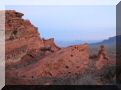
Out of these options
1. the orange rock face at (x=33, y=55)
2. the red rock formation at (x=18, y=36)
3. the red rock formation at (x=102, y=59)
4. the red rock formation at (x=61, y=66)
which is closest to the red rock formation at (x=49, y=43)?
the orange rock face at (x=33, y=55)

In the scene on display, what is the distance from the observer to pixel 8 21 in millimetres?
10617

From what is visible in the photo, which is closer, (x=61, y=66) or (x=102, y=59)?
(x=61, y=66)

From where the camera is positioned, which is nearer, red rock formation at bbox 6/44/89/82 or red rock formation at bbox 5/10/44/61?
red rock formation at bbox 6/44/89/82

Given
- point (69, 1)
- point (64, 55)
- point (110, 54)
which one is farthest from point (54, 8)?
point (110, 54)

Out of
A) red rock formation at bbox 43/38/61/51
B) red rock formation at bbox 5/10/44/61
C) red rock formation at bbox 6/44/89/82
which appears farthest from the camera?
red rock formation at bbox 43/38/61/51

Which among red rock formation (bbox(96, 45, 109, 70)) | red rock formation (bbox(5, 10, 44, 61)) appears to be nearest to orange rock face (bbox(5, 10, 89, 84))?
red rock formation (bbox(5, 10, 44, 61))

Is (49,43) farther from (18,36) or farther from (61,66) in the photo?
(61,66)

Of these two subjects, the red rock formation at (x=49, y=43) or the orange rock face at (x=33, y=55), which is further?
the red rock formation at (x=49, y=43)

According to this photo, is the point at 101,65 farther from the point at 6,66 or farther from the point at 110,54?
the point at 6,66

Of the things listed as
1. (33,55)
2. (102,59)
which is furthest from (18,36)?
(102,59)

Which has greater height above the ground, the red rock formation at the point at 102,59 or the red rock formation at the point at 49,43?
the red rock formation at the point at 49,43

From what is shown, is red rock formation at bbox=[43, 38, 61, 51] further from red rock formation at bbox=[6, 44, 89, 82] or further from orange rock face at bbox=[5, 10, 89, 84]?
red rock formation at bbox=[6, 44, 89, 82]

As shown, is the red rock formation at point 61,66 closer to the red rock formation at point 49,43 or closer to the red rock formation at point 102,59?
the red rock formation at point 102,59
